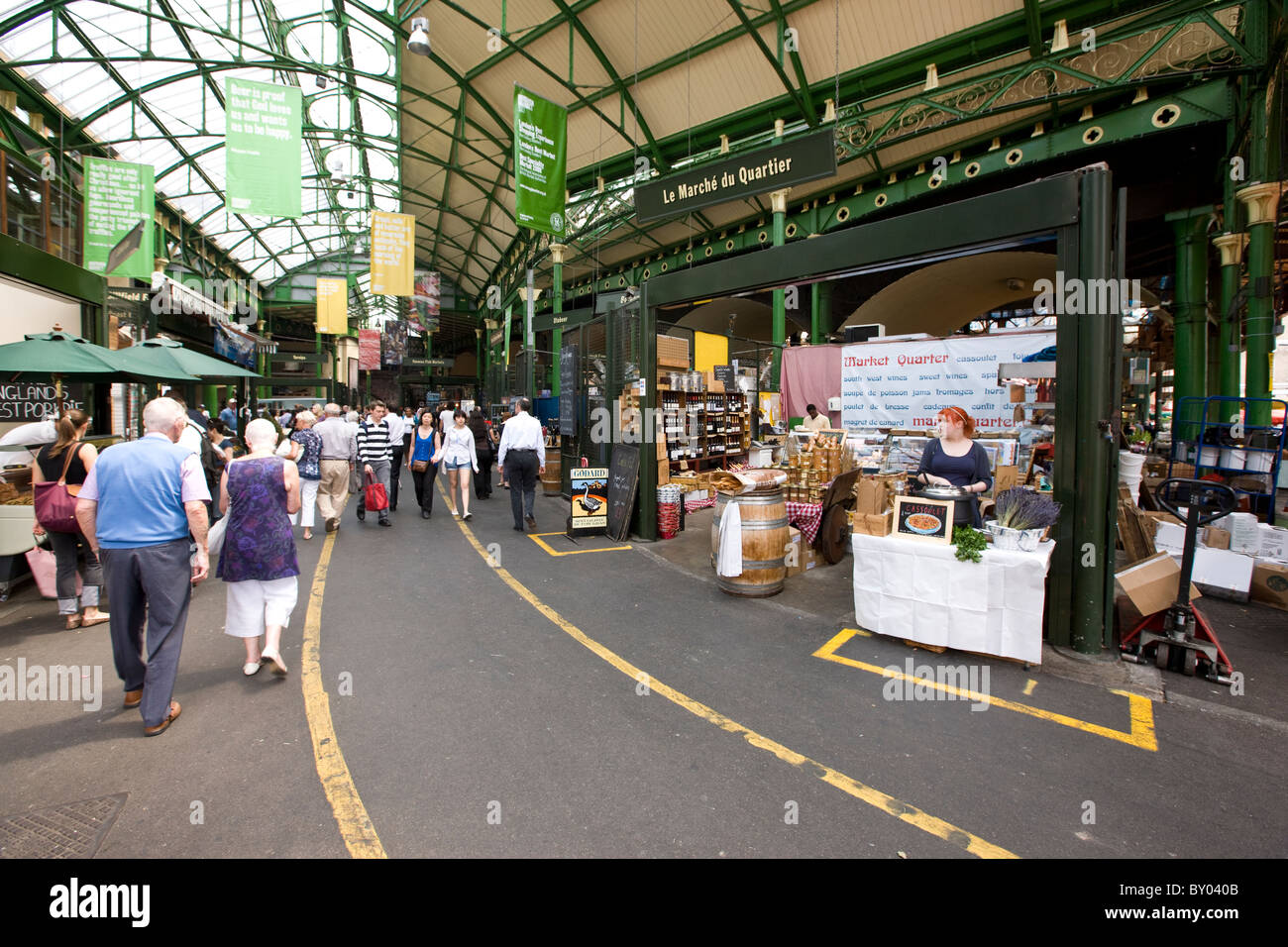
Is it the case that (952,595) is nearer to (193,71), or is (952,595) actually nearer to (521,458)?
(521,458)

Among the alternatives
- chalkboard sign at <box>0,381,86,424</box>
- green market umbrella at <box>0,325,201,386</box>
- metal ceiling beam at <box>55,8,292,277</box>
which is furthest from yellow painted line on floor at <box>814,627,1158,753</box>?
metal ceiling beam at <box>55,8,292,277</box>

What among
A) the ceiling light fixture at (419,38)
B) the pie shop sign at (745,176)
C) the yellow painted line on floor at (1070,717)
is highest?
the ceiling light fixture at (419,38)

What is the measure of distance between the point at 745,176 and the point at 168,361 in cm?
896

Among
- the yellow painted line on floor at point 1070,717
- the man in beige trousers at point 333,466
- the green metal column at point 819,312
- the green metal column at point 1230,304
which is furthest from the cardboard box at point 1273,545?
the green metal column at point 819,312

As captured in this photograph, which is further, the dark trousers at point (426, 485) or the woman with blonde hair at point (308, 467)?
the dark trousers at point (426, 485)

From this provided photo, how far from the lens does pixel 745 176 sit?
8781 millimetres

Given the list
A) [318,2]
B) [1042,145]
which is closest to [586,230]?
[318,2]

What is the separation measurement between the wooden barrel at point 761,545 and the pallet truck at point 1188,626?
112 inches

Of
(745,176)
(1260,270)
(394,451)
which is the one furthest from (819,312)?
(394,451)

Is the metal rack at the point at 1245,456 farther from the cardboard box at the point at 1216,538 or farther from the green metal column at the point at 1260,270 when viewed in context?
the cardboard box at the point at 1216,538

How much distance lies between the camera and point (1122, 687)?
4.25m

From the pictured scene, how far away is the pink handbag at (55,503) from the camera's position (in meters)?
5.30

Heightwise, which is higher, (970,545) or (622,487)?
(622,487)
